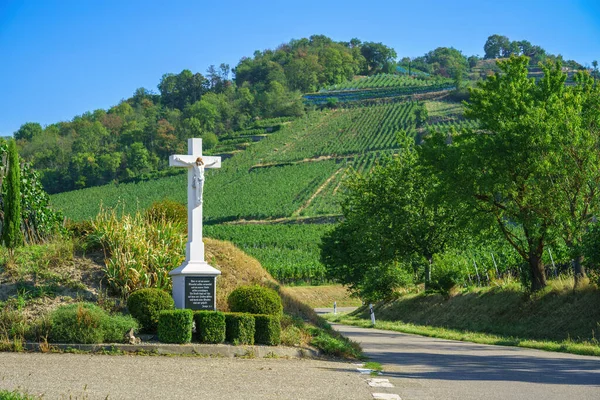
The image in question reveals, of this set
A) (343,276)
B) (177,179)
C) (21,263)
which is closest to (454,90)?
(177,179)

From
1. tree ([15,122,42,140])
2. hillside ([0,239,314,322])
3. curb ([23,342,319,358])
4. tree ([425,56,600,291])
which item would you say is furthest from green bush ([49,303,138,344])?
tree ([15,122,42,140])

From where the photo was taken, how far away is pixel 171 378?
1036 cm

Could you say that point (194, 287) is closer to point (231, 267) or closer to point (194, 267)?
point (194, 267)

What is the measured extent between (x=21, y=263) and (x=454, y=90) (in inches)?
5835

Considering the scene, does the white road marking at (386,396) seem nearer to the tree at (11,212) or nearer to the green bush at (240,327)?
the green bush at (240,327)

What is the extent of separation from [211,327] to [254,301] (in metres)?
1.49

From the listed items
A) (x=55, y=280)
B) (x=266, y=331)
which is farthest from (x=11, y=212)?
(x=266, y=331)

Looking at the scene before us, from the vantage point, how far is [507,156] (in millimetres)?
24344

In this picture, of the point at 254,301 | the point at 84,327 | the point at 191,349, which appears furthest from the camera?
the point at 254,301

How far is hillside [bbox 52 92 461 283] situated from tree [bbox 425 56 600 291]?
139ft

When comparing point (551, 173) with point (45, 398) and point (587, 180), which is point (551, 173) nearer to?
point (587, 180)

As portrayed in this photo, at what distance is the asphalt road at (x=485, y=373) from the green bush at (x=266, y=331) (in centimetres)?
210

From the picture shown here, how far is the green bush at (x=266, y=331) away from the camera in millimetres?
14214

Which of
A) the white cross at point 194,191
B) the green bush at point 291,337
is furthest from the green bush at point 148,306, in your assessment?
the green bush at point 291,337
